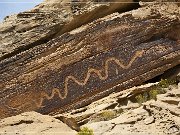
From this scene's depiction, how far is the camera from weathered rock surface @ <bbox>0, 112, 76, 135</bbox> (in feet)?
68.4

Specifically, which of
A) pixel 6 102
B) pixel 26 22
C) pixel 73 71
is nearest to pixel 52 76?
pixel 73 71

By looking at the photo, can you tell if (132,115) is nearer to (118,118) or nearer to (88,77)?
(118,118)

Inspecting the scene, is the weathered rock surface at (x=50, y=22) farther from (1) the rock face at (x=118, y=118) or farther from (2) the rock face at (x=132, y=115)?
(2) the rock face at (x=132, y=115)

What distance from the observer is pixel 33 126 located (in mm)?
21734

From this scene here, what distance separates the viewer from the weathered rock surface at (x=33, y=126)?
2086 centimetres

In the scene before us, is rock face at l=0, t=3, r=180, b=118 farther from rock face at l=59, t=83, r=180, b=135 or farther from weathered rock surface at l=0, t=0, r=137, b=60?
rock face at l=59, t=83, r=180, b=135

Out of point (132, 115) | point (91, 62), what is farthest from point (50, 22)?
A: point (132, 115)

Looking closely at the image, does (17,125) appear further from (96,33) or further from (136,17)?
(136,17)

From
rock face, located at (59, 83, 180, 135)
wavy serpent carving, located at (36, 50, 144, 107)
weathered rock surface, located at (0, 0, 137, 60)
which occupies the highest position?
weathered rock surface, located at (0, 0, 137, 60)

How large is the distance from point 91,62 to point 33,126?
7677 mm

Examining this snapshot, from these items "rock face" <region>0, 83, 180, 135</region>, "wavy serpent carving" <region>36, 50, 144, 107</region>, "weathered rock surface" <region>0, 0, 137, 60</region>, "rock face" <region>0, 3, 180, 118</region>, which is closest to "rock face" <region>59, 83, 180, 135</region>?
"rock face" <region>0, 83, 180, 135</region>

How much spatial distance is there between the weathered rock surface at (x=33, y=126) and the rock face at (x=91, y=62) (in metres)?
Result: 4.07

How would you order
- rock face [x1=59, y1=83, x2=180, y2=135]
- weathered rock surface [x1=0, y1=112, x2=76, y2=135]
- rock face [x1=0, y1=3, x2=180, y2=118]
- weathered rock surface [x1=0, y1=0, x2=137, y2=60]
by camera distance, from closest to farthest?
rock face [x1=59, y1=83, x2=180, y2=135], weathered rock surface [x1=0, y1=112, x2=76, y2=135], rock face [x1=0, y1=3, x2=180, y2=118], weathered rock surface [x1=0, y1=0, x2=137, y2=60]

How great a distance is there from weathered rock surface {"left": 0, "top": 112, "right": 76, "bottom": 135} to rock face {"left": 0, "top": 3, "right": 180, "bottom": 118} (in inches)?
160
